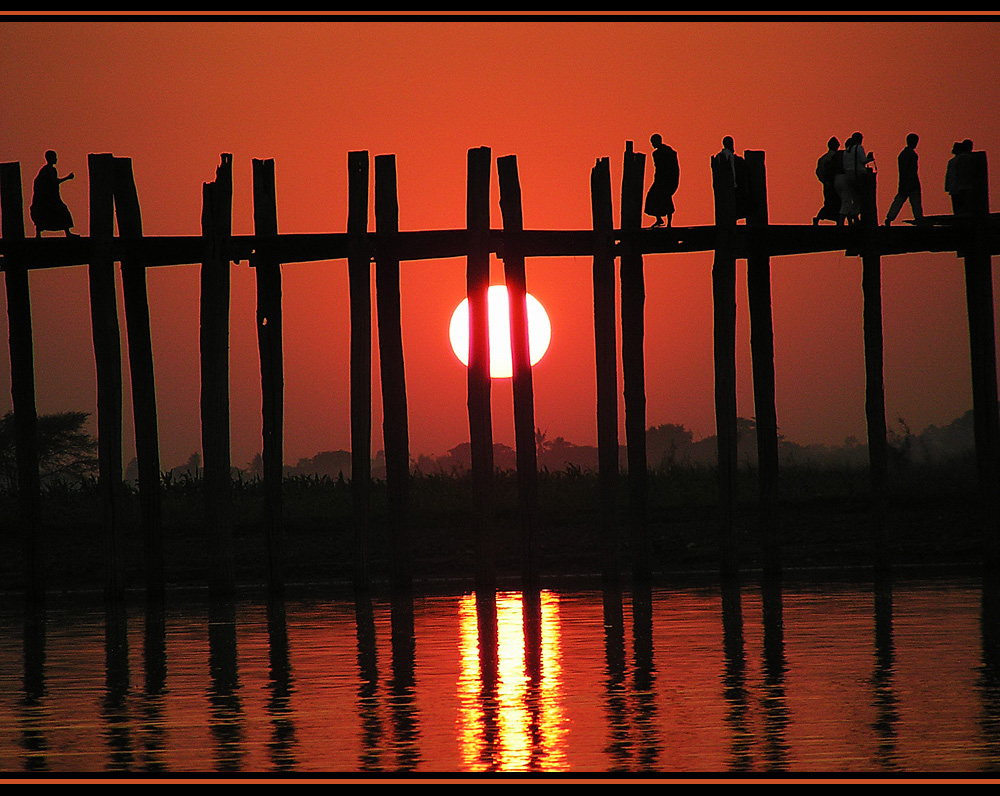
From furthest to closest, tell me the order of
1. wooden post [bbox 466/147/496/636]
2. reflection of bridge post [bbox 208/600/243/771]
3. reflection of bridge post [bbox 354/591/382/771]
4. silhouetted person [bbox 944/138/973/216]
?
silhouetted person [bbox 944/138/973/216], wooden post [bbox 466/147/496/636], reflection of bridge post [bbox 208/600/243/771], reflection of bridge post [bbox 354/591/382/771]

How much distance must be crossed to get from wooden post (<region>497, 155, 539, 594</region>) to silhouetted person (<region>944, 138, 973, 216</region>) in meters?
4.49

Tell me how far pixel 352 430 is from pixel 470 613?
102 inches

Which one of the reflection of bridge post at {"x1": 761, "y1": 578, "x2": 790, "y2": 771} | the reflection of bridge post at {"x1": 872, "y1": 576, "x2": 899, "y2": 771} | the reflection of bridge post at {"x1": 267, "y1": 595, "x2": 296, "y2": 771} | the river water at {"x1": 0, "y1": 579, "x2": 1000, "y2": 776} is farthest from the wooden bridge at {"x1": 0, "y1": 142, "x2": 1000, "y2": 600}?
the reflection of bridge post at {"x1": 872, "y1": 576, "x2": 899, "y2": 771}

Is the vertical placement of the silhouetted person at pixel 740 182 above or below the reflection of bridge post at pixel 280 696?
above

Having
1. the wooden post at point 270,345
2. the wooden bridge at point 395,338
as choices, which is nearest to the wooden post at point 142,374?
the wooden bridge at point 395,338

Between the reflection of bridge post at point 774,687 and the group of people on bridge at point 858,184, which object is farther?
the group of people on bridge at point 858,184

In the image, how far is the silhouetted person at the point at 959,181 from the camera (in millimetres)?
14016

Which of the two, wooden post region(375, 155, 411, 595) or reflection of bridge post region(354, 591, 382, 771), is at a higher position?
wooden post region(375, 155, 411, 595)

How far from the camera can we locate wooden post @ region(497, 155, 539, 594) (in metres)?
12.7

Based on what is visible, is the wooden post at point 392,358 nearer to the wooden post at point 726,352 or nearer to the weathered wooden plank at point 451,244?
the weathered wooden plank at point 451,244

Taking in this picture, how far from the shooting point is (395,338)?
42.2 feet

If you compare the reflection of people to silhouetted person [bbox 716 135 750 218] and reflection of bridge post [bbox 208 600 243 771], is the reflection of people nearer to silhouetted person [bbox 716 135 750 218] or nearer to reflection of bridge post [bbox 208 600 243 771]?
reflection of bridge post [bbox 208 600 243 771]

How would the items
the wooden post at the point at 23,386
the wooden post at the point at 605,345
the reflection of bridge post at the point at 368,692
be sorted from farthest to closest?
the wooden post at the point at 23,386 → the wooden post at the point at 605,345 → the reflection of bridge post at the point at 368,692

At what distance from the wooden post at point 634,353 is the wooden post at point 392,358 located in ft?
6.74
